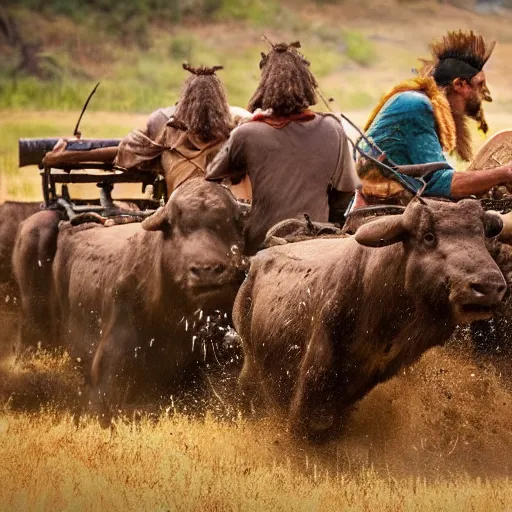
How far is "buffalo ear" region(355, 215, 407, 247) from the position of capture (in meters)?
4.42

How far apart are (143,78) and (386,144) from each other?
5.06 feet

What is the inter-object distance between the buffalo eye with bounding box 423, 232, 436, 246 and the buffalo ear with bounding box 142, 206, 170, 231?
1.27 metres

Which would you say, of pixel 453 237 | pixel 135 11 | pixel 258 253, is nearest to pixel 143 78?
pixel 135 11

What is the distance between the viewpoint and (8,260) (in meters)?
6.66

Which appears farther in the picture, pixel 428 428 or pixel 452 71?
pixel 452 71

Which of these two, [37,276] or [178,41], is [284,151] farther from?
[37,276]

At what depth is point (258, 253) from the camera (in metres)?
5.25

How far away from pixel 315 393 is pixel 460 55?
5.33ft

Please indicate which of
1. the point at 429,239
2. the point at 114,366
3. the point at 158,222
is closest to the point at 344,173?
the point at 158,222

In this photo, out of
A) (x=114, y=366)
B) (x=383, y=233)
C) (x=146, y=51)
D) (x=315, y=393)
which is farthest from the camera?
(x=146, y=51)

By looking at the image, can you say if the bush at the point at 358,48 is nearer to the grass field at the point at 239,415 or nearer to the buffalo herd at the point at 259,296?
the grass field at the point at 239,415

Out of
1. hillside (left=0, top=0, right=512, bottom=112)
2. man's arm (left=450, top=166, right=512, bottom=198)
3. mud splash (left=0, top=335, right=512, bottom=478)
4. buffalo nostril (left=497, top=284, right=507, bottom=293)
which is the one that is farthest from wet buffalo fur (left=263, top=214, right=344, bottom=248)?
buffalo nostril (left=497, top=284, right=507, bottom=293)

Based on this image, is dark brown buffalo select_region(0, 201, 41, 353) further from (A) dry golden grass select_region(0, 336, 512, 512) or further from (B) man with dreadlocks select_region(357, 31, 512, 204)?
(B) man with dreadlocks select_region(357, 31, 512, 204)

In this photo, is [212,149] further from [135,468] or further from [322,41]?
[135,468]
